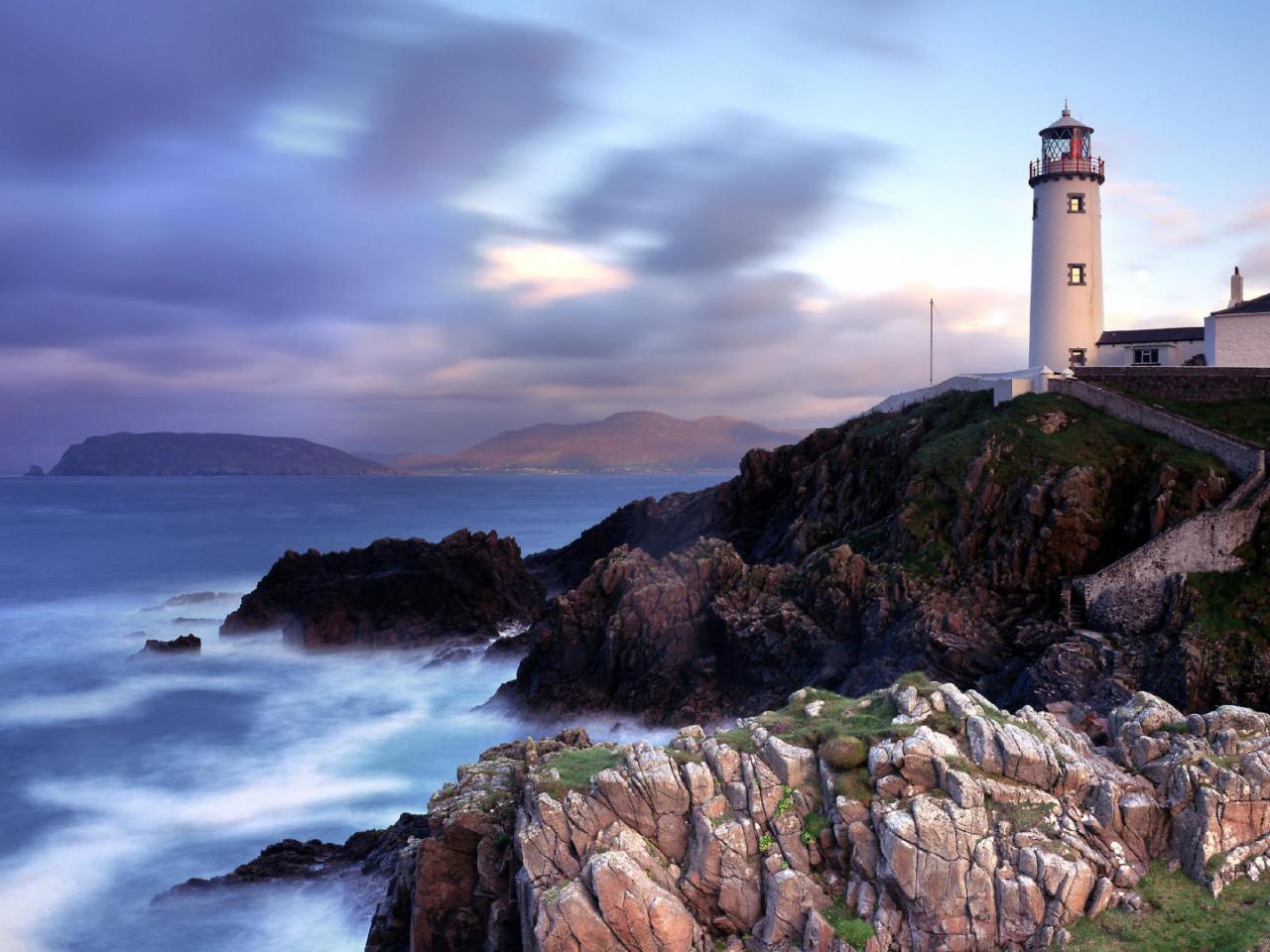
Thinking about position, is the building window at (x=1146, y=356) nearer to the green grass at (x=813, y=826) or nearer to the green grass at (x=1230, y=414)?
the green grass at (x=1230, y=414)

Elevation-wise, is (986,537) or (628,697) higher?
(986,537)

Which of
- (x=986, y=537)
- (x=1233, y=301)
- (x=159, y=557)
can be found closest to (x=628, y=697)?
(x=986, y=537)

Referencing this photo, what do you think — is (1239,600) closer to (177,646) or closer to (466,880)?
(466,880)

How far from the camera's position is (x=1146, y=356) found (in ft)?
179

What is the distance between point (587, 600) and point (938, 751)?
29155 millimetres

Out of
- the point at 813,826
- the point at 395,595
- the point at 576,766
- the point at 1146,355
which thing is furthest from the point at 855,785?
the point at 395,595

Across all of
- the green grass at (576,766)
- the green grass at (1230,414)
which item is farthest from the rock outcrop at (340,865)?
the green grass at (1230,414)

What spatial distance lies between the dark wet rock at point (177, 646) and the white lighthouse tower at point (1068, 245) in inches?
2141

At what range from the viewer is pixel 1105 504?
132 ft

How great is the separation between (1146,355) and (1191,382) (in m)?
7.15

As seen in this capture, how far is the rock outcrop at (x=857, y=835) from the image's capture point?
1709 cm

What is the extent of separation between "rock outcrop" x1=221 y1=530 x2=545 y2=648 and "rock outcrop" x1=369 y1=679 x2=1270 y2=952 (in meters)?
39.6

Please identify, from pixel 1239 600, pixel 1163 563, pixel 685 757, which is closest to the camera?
pixel 685 757

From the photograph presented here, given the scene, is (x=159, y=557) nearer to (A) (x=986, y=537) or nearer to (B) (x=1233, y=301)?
(A) (x=986, y=537)
